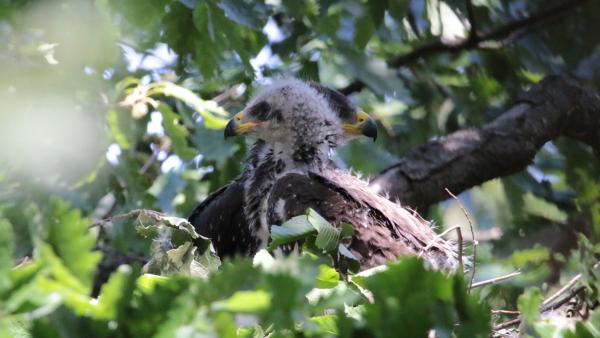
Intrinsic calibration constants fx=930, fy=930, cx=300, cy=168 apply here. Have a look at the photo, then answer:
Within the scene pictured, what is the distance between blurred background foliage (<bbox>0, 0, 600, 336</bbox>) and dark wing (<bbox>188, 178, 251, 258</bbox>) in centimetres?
34

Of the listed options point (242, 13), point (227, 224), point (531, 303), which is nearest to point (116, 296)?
point (531, 303)

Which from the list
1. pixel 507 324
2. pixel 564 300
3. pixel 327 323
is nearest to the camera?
pixel 327 323

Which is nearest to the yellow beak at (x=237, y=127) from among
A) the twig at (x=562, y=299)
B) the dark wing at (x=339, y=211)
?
the dark wing at (x=339, y=211)

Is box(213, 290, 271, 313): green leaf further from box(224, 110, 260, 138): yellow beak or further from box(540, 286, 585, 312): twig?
box(224, 110, 260, 138): yellow beak

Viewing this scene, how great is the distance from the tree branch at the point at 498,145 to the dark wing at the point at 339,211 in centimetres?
132

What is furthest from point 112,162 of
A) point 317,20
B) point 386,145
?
point 386,145

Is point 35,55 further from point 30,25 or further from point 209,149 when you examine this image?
point 209,149

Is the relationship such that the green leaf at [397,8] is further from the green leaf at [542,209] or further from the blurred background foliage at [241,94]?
the green leaf at [542,209]

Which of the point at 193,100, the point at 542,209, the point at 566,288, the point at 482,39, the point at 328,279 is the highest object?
the point at 328,279

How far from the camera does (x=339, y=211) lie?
400 centimetres

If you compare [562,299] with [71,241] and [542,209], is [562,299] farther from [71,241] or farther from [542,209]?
[542,209]

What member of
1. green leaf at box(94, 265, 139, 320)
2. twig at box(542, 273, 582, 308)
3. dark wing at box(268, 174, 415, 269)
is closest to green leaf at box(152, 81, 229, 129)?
dark wing at box(268, 174, 415, 269)

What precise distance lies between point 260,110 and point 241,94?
82cm

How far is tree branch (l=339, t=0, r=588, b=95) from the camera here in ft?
20.4
